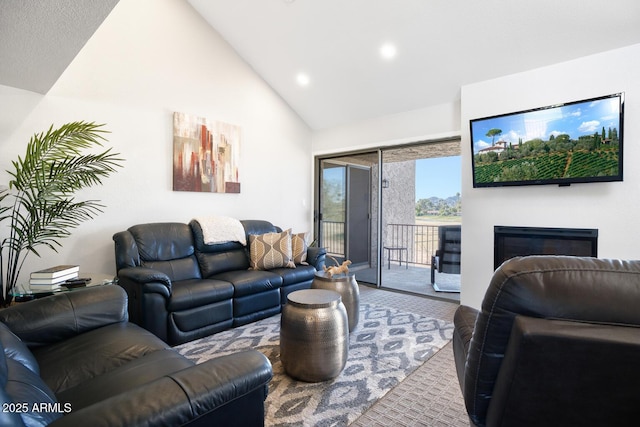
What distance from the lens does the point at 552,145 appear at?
3.05 metres

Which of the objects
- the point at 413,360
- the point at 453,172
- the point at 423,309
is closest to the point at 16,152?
the point at 413,360

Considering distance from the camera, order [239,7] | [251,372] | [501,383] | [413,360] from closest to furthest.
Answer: [501,383], [251,372], [413,360], [239,7]

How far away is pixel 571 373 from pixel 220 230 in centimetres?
336

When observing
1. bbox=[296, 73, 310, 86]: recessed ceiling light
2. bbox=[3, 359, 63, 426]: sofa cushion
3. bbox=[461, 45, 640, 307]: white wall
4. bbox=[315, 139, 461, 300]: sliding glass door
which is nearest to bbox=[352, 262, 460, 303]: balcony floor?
bbox=[315, 139, 461, 300]: sliding glass door

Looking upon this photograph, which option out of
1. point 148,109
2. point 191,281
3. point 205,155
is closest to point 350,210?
point 205,155

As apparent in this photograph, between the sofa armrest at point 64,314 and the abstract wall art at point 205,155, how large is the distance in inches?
80.2

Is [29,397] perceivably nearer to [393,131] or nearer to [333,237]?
[393,131]

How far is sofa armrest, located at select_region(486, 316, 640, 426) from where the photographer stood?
0.78 metres

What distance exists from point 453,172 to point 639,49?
2.64 metres

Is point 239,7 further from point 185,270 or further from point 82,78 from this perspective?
point 185,270

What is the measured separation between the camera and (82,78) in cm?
310

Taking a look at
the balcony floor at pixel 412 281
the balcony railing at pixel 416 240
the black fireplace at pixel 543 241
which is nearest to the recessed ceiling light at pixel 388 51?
the black fireplace at pixel 543 241

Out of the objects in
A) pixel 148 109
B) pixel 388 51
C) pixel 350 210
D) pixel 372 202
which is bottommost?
pixel 350 210

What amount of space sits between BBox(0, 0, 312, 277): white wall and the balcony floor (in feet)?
5.88
